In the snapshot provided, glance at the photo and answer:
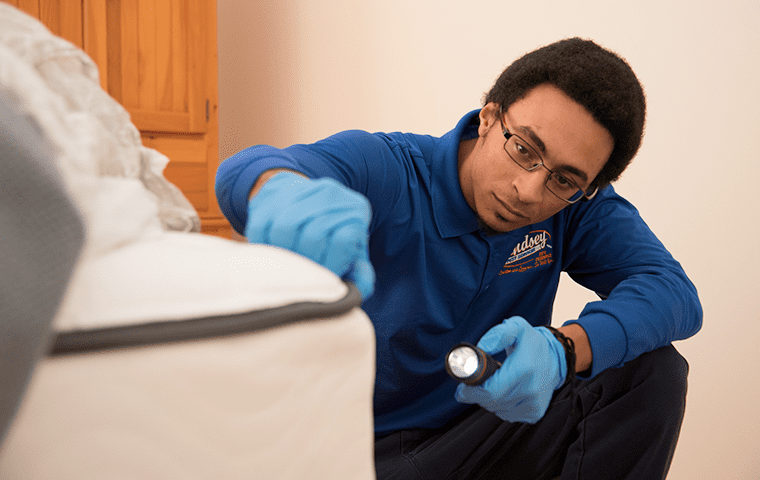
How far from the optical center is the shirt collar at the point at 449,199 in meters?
1.00

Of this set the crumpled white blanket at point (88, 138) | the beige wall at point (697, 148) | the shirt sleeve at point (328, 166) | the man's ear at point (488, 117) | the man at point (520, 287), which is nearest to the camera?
the crumpled white blanket at point (88, 138)

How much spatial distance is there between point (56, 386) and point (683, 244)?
1441mm

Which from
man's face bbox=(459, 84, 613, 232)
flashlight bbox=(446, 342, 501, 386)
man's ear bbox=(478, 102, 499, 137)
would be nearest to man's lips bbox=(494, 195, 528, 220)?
man's face bbox=(459, 84, 613, 232)

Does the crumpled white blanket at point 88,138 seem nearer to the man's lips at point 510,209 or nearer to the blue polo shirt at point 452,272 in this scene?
the blue polo shirt at point 452,272

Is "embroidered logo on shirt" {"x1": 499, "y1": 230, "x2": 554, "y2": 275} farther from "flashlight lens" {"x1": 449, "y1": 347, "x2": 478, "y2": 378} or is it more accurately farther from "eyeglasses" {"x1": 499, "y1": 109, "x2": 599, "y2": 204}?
"flashlight lens" {"x1": 449, "y1": 347, "x2": 478, "y2": 378}

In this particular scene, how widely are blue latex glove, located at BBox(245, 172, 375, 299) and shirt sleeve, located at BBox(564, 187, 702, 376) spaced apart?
1.83 feet

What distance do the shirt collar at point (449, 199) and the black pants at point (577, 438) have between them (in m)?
0.34

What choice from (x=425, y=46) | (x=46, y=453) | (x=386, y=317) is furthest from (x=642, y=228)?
(x=46, y=453)

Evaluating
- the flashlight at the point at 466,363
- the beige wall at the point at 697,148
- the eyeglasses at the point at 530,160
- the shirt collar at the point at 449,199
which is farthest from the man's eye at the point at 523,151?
the beige wall at the point at 697,148

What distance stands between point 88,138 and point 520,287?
89cm

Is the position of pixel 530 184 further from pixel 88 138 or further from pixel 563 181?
pixel 88 138

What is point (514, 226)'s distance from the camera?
1019 mm

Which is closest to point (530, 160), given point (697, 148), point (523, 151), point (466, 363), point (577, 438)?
point (523, 151)

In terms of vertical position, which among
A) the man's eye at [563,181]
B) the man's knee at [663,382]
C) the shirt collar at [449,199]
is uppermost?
the man's eye at [563,181]
